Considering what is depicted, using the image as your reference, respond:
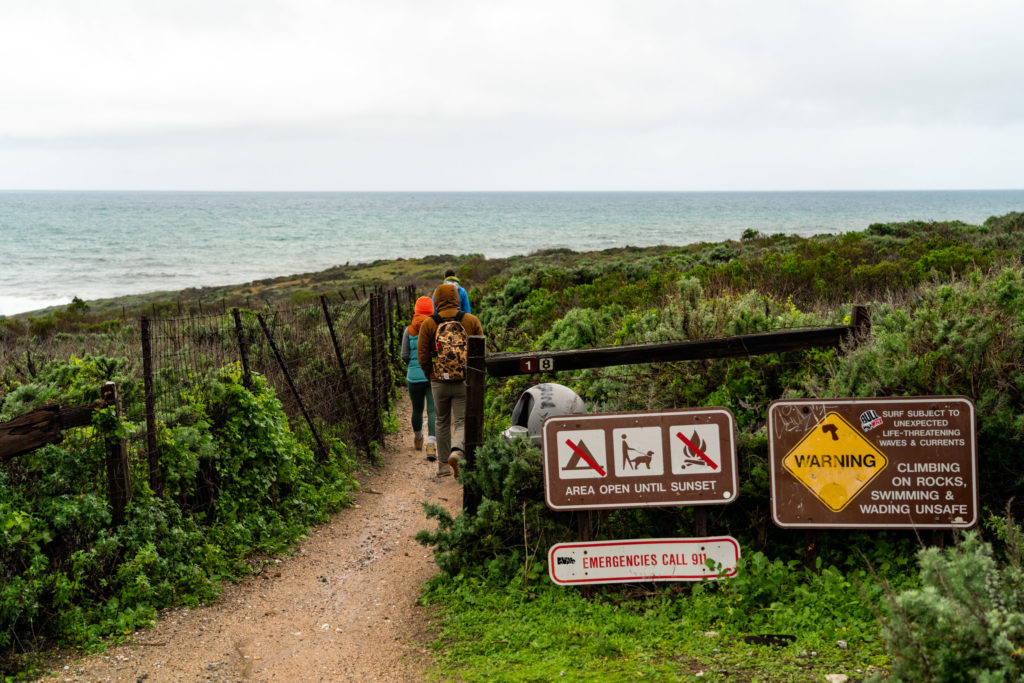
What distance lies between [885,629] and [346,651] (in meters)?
3.41

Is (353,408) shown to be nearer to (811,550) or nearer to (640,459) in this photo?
(640,459)

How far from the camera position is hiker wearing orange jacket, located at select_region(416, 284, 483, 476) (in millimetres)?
7945

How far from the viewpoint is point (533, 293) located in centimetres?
1759

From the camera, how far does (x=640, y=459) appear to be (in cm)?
517

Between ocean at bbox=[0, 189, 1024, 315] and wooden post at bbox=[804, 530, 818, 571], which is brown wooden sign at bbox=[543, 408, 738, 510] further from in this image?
ocean at bbox=[0, 189, 1024, 315]

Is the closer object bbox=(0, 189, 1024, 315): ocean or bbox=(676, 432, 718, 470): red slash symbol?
bbox=(676, 432, 718, 470): red slash symbol

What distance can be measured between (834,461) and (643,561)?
54.9 inches

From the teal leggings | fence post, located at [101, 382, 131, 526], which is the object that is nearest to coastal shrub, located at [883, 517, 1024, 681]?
fence post, located at [101, 382, 131, 526]

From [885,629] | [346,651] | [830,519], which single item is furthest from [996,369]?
[346,651]

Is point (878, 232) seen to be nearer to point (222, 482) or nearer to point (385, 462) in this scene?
point (385, 462)

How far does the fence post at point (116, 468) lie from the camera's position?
5.71 metres

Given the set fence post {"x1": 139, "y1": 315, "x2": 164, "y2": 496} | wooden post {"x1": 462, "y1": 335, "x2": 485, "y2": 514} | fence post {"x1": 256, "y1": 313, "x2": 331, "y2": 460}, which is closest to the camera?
wooden post {"x1": 462, "y1": 335, "x2": 485, "y2": 514}

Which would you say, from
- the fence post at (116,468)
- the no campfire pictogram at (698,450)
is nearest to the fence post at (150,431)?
the fence post at (116,468)

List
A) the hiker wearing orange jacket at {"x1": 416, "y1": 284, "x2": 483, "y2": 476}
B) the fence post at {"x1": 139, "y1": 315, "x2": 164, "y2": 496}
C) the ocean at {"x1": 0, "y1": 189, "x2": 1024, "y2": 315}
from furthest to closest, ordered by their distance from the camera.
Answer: the ocean at {"x1": 0, "y1": 189, "x2": 1024, "y2": 315}, the hiker wearing orange jacket at {"x1": 416, "y1": 284, "x2": 483, "y2": 476}, the fence post at {"x1": 139, "y1": 315, "x2": 164, "y2": 496}
